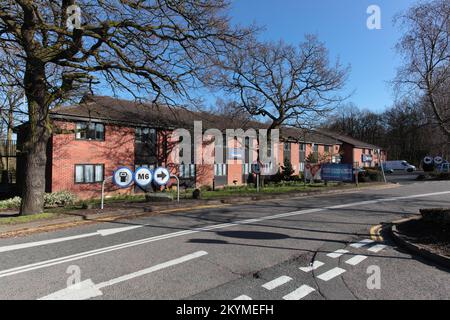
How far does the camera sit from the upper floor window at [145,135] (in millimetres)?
26297

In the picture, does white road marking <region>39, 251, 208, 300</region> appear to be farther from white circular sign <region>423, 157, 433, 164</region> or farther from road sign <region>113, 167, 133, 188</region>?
white circular sign <region>423, 157, 433, 164</region>

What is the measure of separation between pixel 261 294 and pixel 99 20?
11160mm

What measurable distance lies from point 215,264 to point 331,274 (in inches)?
79.6

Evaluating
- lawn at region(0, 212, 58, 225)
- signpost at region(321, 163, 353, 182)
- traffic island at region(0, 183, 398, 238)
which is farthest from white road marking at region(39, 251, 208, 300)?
signpost at region(321, 163, 353, 182)

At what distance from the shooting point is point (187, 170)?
29281 millimetres

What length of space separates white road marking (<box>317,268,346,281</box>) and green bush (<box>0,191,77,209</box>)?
15341mm

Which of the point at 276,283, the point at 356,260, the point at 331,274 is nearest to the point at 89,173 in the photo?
the point at 356,260

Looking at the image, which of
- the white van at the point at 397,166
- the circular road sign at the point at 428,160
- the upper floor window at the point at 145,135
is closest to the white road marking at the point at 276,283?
the upper floor window at the point at 145,135

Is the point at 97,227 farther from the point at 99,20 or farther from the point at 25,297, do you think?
the point at 99,20

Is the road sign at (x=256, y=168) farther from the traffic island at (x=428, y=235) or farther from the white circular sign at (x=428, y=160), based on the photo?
the white circular sign at (x=428, y=160)

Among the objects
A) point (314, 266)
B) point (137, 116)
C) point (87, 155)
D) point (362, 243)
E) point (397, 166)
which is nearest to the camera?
point (314, 266)

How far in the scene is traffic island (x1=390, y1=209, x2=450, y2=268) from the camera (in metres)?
6.50

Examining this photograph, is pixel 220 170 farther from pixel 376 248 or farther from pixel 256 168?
pixel 376 248
